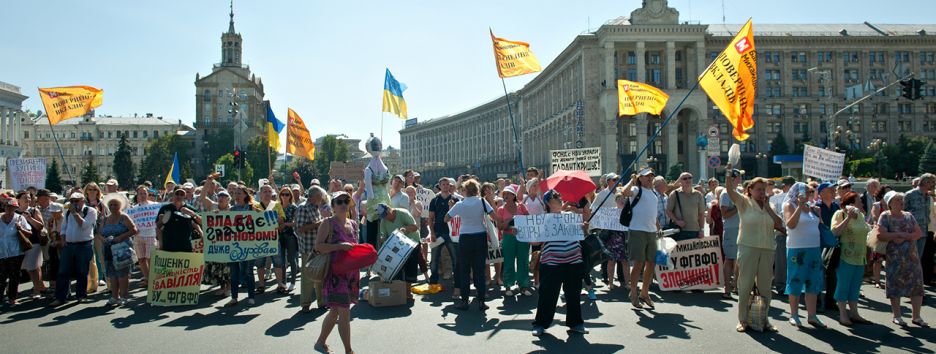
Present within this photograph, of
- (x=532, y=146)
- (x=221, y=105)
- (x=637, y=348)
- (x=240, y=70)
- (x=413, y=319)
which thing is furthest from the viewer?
(x=240, y=70)

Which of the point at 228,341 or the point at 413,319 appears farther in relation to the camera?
the point at 413,319

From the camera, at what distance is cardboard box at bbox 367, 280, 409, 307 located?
422 inches

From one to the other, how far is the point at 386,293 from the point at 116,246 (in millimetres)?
4293

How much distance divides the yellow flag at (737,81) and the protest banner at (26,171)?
18.5 m

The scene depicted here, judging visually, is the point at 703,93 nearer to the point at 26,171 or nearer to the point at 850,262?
the point at 26,171

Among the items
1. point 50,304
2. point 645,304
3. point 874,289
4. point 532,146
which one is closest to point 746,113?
point 645,304

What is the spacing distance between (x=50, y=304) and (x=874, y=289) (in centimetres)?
1343

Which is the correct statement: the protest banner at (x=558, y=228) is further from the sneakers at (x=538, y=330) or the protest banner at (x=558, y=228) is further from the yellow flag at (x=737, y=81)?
the yellow flag at (x=737, y=81)

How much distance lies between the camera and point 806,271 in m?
8.72

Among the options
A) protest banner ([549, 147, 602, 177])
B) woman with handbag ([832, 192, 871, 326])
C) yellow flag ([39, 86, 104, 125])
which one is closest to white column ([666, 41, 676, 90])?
protest banner ([549, 147, 602, 177])

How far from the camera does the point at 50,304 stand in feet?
36.4

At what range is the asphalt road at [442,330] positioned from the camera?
7.95m

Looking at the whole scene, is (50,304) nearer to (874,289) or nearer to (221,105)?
(874,289)

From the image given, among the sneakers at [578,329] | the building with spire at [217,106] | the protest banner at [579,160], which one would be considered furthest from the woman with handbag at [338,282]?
the building with spire at [217,106]
